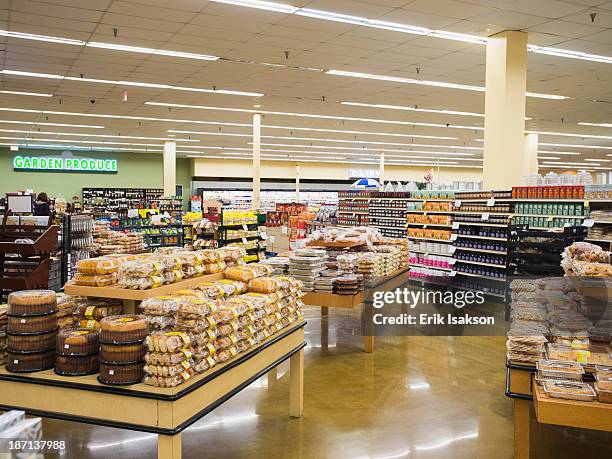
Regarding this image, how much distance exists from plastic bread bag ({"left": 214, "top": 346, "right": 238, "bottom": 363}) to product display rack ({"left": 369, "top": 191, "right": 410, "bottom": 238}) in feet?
33.0

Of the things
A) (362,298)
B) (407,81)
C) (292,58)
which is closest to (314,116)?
(407,81)

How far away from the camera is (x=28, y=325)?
2.86 m

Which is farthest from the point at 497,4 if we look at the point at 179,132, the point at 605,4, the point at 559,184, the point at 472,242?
the point at 179,132

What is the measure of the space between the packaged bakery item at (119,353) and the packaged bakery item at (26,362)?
39 cm

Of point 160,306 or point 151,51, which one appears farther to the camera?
point 151,51

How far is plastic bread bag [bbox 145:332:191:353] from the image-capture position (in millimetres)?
2711

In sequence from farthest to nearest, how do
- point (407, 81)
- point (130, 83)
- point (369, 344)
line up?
A: point (130, 83)
point (407, 81)
point (369, 344)

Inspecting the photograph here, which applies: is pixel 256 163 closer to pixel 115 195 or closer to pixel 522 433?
pixel 522 433

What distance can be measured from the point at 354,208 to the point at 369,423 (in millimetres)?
11588

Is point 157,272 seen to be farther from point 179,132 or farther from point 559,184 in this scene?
point 179,132

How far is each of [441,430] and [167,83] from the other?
411 inches

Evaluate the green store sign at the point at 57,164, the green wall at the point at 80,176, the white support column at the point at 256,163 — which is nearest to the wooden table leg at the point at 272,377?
the white support column at the point at 256,163

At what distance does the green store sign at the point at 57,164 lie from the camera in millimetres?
26828

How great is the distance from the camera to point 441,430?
13.2 feet
